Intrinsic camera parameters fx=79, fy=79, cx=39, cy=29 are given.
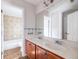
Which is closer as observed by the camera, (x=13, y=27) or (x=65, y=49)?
(x=65, y=49)

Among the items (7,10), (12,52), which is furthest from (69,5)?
(12,52)

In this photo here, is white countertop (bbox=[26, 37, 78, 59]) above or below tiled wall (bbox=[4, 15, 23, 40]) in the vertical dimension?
below

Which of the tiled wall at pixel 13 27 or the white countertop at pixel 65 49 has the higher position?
the tiled wall at pixel 13 27

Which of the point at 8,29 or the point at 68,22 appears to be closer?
the point at 68,22

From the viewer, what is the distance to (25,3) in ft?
8.85

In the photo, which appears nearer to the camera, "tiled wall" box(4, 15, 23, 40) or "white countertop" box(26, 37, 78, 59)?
"white countertop" box(26, 37, 78, 59)

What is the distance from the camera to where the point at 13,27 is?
2.77m

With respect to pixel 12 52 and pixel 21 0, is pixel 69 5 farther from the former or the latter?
pixel 12 52

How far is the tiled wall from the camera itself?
2.72 meters

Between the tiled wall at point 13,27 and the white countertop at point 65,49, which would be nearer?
the white countertop at point 65,49

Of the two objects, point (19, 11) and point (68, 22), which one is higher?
point (19, 11)

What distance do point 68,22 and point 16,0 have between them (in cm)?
193

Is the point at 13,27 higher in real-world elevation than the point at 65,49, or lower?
higher

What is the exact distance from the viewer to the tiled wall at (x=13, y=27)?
2.72 m
